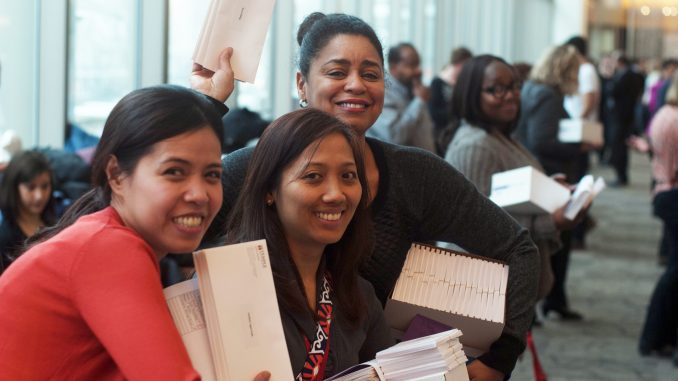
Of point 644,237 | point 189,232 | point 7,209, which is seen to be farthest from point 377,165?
point 644,237

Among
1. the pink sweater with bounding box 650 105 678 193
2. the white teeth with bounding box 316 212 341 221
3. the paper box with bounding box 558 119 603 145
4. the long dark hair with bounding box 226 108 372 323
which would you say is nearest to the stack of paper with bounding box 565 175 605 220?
the long dark hair with bounding box 226 108 372 323

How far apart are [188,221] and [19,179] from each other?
2.84 metres

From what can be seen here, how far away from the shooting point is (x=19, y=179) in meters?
4.26

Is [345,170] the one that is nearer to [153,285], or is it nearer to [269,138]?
[269,138]

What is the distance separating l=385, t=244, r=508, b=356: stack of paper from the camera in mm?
2340

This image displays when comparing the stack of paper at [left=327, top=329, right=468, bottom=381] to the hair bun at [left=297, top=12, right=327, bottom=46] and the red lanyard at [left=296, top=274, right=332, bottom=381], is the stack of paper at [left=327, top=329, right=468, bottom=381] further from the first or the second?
the hair bun at [left=297, top=12, right=327, bottom=46]

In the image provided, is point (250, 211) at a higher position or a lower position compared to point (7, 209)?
higher

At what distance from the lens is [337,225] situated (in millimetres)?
2035

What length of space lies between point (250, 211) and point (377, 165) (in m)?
0.48

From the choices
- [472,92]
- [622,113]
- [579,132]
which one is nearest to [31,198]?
[472,92]

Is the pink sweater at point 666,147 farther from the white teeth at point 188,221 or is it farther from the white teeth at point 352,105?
the white teeth at point 188,221

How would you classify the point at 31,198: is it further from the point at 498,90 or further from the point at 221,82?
the point at 221,82

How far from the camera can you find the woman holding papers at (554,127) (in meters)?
6.55

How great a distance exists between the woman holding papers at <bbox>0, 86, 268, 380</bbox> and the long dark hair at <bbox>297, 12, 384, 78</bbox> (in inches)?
31.6
